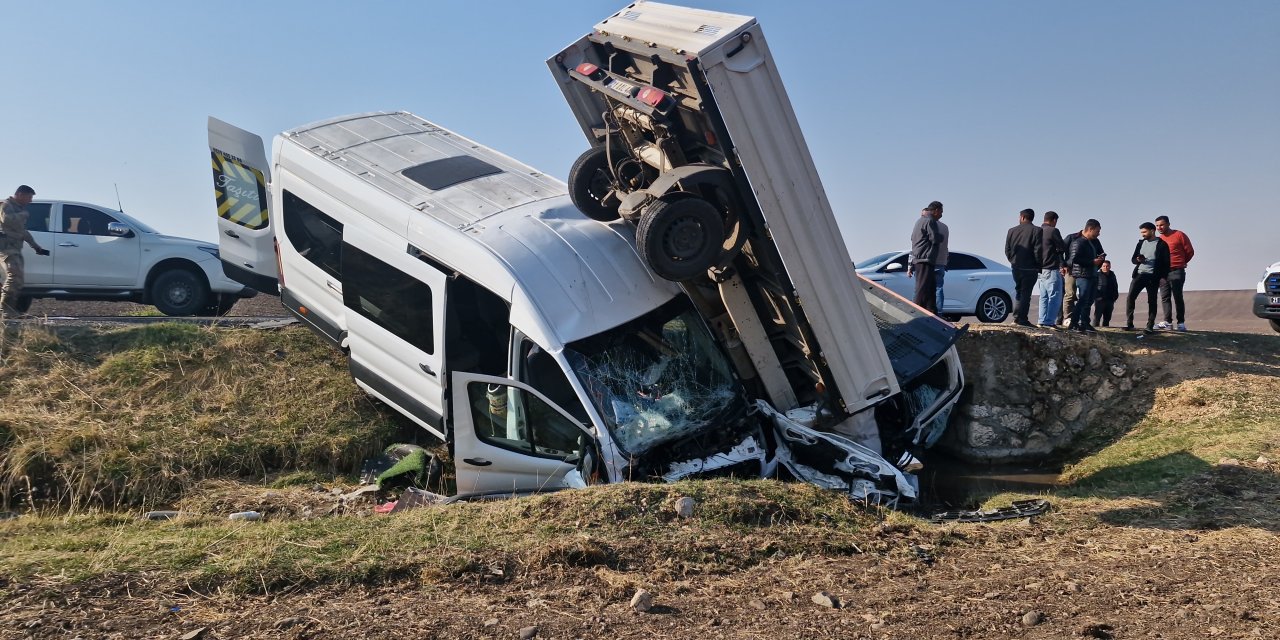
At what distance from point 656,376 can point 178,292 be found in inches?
317

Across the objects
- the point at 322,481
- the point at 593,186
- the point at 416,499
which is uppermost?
the point at 593,186

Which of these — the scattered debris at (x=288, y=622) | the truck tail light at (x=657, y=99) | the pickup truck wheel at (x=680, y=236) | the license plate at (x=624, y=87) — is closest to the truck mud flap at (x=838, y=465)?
the pickup truck wheel at (x=680, y=236)

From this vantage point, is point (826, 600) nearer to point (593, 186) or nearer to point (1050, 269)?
point (593, 186)

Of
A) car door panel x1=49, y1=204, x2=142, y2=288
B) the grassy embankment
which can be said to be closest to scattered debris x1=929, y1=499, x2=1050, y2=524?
the grassy embankment

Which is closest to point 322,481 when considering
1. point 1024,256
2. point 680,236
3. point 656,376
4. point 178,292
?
point 656,376

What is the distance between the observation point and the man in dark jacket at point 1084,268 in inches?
436

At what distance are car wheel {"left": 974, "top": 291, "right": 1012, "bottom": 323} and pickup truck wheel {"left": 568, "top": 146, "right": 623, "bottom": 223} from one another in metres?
8.28

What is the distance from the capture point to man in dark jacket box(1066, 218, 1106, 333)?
11086 millimetres

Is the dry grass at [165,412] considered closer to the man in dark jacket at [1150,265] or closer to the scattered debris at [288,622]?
the scattered debris at [288,622]

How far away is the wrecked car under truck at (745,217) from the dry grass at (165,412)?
3.23 metres

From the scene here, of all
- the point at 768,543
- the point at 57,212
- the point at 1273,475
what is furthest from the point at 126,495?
the point at 1273,475

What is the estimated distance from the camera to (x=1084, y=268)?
11102 mm

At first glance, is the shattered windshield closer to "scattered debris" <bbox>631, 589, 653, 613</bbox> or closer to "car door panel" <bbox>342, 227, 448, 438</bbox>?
"car door panel" <bbox>342, 227, 448, 438</bbox>

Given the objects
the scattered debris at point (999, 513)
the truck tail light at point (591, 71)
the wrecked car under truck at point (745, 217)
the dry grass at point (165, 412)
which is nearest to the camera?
the wrecked car under truck at point (745, 217)
